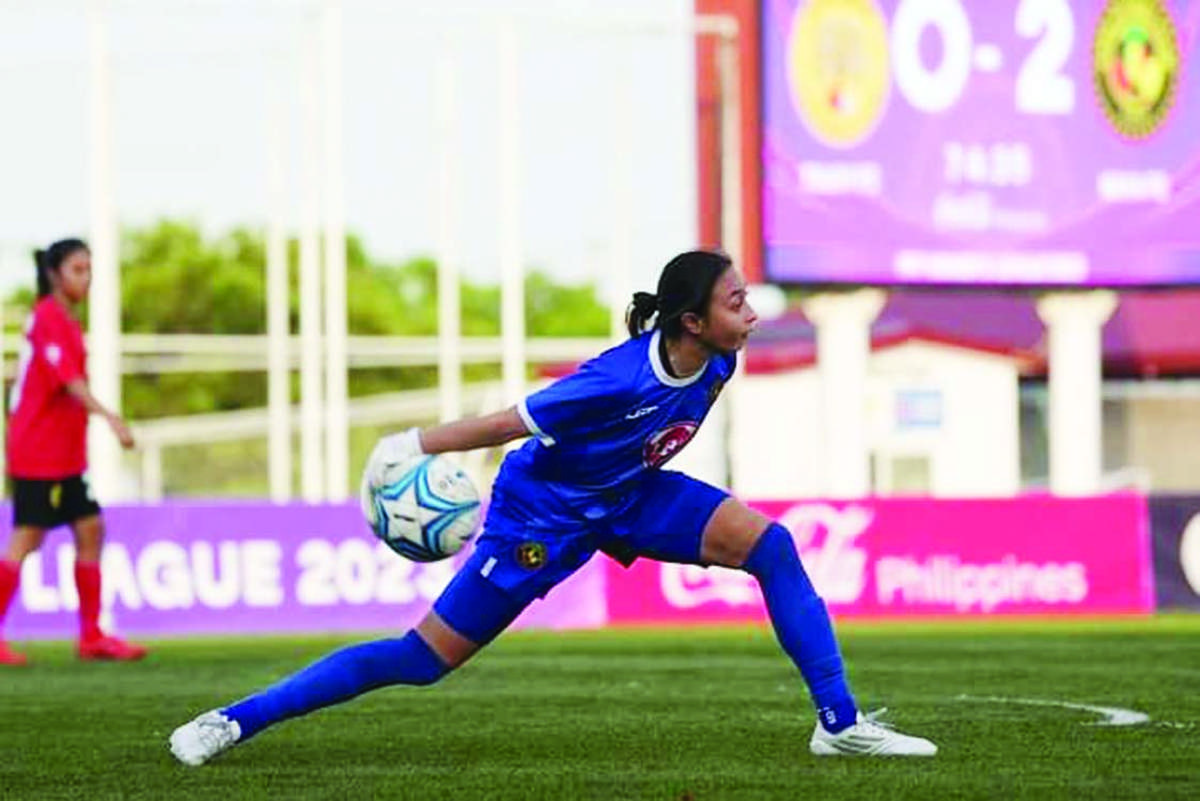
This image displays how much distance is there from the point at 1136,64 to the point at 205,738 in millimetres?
22639

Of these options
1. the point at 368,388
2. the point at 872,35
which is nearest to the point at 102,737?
the point at 872,35

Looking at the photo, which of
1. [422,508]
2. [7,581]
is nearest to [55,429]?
[7,581]

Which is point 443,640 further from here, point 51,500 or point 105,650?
point 105,650

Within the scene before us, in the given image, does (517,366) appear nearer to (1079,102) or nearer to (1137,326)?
(1079,102)

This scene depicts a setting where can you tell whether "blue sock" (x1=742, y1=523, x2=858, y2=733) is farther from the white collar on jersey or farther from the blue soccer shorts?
the white collar on jersey

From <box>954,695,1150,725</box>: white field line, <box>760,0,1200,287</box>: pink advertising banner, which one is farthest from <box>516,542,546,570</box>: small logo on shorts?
<box>760,0,1200,287</box>: pink advertising banner

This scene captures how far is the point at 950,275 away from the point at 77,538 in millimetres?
15709

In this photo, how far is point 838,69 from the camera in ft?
95.9

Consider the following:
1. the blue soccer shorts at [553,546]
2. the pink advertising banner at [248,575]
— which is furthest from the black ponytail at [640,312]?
the pink advertising banner at [248,575]

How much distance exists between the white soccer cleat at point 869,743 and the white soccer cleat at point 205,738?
1.80 metres

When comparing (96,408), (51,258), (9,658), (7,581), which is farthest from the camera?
(9,658)

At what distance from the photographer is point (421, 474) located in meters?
8.62

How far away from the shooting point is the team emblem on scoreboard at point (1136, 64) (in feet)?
98.4

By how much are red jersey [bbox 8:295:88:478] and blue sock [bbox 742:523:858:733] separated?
22.6 feet
